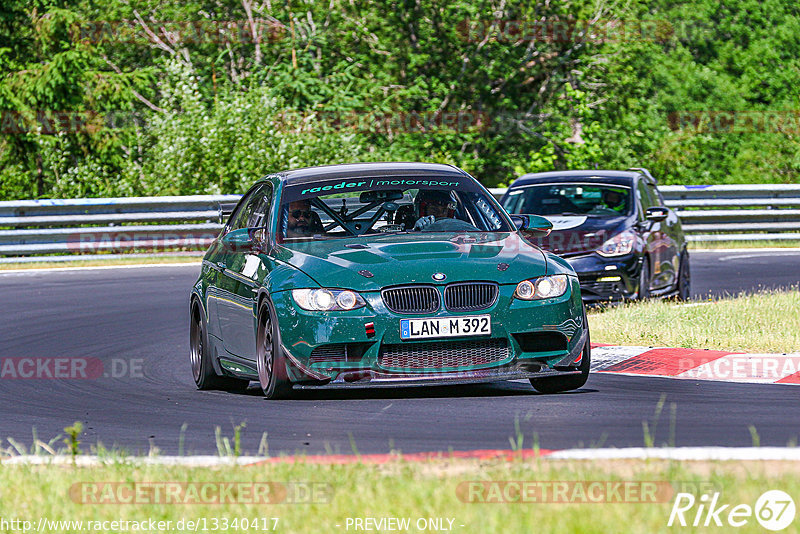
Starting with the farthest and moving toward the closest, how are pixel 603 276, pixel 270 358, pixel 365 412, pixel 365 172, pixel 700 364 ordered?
1. pixel 603 276
2. pixel 700 364
3. pixel 365 172
4. pixel 270 358
5. pixel 365 412

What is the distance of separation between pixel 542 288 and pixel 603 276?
598cm

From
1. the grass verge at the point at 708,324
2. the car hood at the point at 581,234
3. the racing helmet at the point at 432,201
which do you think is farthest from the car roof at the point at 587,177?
the racing helmet at the point at 432,201

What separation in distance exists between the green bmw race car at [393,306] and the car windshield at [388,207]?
2 cm

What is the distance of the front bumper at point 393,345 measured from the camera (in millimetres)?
8250

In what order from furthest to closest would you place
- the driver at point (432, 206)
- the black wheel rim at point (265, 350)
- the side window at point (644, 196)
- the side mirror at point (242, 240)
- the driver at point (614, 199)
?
the side window at point (644, 196) → the driver at point (614, 199) → the driver at point (432, 206) → the side mirror at point (242, 240) → the black wheel rim at point (265, 350)

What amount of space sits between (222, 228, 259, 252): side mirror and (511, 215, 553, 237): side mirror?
181cm

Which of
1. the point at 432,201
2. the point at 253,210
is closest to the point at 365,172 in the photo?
the point at 432,201

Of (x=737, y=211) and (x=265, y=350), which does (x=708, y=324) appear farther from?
(x=737, y=211)

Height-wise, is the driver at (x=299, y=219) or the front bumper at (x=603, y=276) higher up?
the driver at (x=299, y=219)

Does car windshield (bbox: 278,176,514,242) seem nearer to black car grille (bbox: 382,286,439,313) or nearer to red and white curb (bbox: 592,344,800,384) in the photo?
black car grille (bbox: 382,286,439,313)

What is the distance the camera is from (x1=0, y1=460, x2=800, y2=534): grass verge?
4840 mm

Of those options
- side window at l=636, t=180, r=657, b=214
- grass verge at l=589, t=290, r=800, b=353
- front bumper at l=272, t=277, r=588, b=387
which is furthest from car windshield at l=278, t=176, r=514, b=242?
side window at l=636, t=180, r=657, b=214

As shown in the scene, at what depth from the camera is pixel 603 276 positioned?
47.2ft

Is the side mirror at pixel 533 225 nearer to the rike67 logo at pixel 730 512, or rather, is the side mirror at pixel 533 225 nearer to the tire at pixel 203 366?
the tire at pixel 203 366
